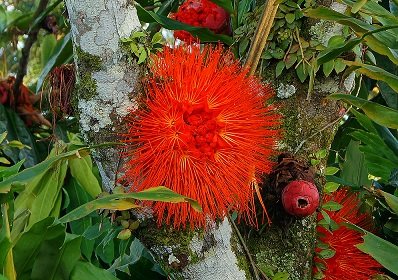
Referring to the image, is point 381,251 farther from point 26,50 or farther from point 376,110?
point 26,50

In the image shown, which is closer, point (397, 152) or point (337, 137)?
point (397, 152)

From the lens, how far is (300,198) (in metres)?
0.97

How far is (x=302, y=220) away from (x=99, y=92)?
0.45 metres

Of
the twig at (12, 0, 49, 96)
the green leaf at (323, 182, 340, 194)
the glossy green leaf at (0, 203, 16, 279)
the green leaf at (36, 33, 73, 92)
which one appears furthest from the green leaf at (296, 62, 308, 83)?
the twig at (12, 0, 49, 96)

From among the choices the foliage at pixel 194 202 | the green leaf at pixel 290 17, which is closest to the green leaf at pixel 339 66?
the foliage at pixel 194 202

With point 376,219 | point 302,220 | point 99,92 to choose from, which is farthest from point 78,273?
point 376,219

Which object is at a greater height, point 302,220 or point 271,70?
point 271,70

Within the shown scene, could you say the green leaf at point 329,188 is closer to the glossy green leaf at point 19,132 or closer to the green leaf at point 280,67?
the green leaf at point 280,67

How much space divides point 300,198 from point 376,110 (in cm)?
21

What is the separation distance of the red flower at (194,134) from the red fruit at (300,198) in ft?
0.37

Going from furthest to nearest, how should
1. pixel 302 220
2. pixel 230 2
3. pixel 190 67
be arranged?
pixel 230 2 < pixel 302 220 < pixel 190 67

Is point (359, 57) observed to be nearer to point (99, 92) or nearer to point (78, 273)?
point (99, 92)

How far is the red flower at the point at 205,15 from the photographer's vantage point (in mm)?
1280

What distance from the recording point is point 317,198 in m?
0.99
